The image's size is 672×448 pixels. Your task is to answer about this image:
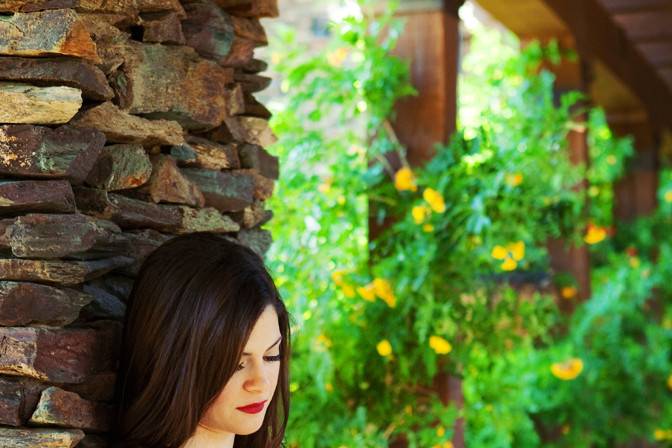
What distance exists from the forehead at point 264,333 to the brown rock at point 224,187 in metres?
0.32

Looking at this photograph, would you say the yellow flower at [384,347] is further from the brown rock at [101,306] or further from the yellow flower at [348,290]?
the brown rock at [101,306]

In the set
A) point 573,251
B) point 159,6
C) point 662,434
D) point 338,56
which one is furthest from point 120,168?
point 662,434

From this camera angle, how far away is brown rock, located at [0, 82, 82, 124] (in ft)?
4.92

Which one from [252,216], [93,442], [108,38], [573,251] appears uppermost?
[108,38]

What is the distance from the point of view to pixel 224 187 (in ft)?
6.36

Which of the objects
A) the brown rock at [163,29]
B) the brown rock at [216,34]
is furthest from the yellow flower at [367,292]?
the brown rock at [163,29]

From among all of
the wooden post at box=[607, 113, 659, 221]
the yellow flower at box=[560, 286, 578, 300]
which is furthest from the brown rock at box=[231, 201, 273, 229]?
the wooden post at box=[607, 113, 659, 221]

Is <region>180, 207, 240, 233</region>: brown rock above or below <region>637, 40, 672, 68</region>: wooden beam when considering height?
below

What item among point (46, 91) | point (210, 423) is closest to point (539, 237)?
point (210, 423)

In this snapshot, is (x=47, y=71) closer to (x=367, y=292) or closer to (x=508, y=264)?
(x=367, y=292)

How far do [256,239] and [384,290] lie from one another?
88cm

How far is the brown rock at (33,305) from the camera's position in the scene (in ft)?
4.94

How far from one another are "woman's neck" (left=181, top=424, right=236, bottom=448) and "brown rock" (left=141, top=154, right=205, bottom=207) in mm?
370

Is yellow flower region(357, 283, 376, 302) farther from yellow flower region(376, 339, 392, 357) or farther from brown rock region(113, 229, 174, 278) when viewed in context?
brown rock region(113, 229, 174, 278)
